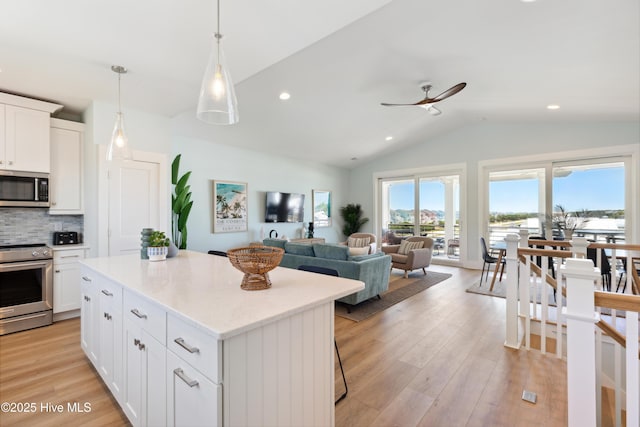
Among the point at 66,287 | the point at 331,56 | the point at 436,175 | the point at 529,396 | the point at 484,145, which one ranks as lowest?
the point at 529,396

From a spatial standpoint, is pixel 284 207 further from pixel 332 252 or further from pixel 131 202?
pixel 131 202

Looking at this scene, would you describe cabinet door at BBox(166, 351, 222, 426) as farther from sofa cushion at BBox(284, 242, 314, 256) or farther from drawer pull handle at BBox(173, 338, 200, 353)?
sofa cushion at BBox(284, 242, 314, 256)

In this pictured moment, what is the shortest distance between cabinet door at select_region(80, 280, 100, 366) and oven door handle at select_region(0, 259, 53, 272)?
132cm

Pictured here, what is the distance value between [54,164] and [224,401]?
391 cm

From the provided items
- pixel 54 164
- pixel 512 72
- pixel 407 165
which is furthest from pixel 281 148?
pixel 512 72

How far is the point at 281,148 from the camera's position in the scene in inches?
254

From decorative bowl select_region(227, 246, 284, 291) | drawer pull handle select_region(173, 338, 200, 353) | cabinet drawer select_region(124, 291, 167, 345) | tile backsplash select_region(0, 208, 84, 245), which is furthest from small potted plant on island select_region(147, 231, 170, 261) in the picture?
tile backsplash select_region(0, 208, 84, 245)

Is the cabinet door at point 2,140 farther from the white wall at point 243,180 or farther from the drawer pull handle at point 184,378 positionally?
the drawer pull handle at point 184,378

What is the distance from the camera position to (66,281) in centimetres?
336

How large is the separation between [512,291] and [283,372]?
7.95ft

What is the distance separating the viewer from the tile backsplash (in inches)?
131

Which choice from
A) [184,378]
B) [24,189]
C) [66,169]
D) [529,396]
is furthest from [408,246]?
[24,189]

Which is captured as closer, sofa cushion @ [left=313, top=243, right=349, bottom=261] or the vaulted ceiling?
the vaulted ceiling

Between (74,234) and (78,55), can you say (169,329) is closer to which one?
(78,55)
